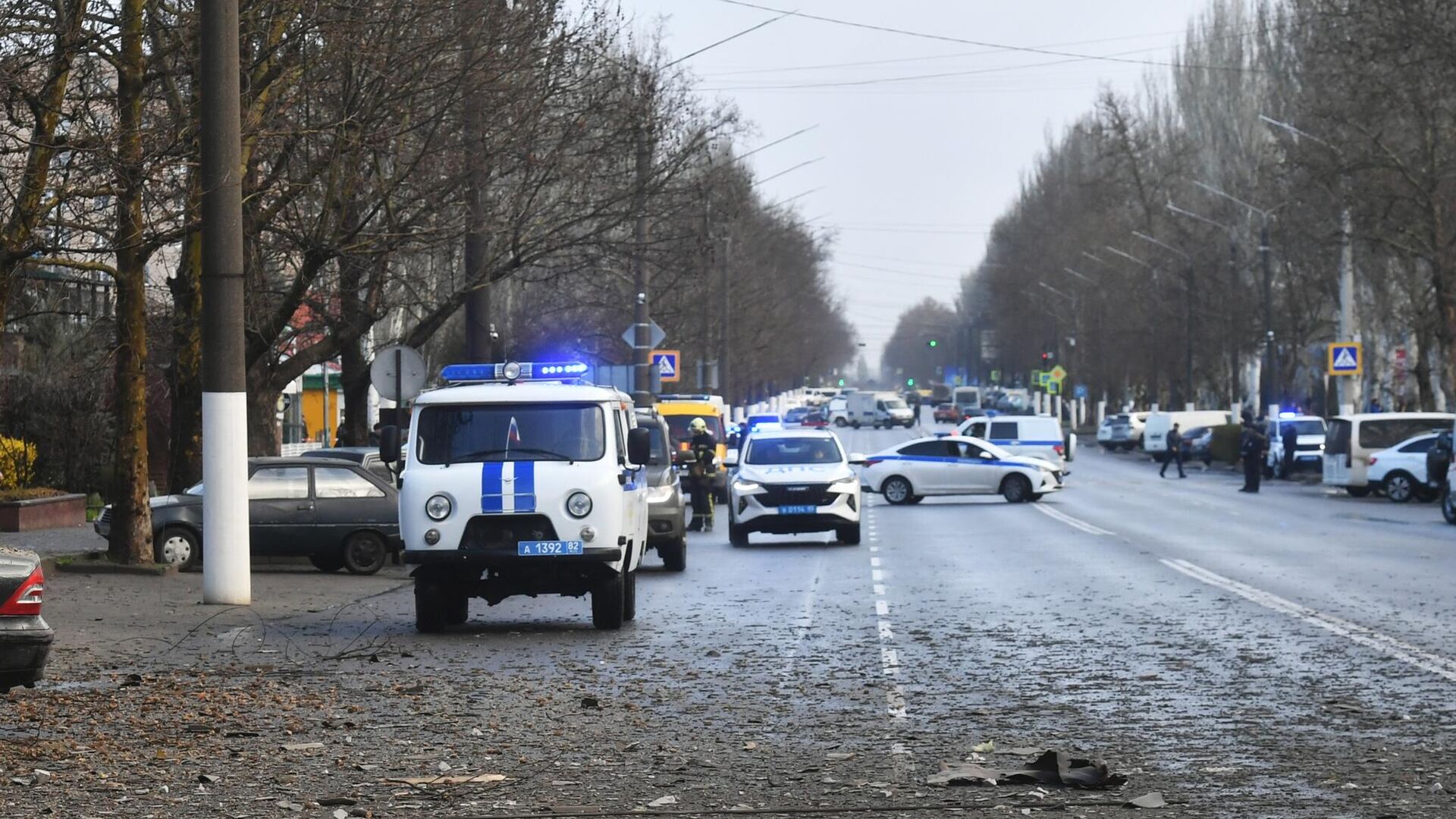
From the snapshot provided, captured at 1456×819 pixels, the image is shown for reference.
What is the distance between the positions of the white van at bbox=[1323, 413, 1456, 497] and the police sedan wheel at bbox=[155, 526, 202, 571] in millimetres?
27688

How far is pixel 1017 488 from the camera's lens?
4400 cm

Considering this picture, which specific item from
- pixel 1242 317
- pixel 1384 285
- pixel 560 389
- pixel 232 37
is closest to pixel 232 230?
pixel 232 37

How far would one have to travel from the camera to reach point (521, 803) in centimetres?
848

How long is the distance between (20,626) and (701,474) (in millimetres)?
22323

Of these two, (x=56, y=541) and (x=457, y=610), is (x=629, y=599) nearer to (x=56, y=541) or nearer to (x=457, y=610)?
(x=457, y=610)

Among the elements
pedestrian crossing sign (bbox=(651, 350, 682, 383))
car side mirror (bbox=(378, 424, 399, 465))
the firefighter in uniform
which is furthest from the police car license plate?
pedestrian crossing sign (bbox=(651, 350, 682, 383))

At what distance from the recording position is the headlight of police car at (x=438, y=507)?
1633 cm

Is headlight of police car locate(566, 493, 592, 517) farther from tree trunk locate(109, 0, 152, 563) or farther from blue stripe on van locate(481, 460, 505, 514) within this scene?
tree trunk locate(109, 0, 152, 563)

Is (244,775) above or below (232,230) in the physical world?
below

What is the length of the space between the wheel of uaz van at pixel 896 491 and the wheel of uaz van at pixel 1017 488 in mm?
2044

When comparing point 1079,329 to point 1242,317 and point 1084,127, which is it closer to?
point 1084,127

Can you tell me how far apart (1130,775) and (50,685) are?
6952 millimetres

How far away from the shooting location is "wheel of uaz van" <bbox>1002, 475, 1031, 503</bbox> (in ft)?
144

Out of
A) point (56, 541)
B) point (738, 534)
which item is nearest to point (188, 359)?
point (56, 541)
